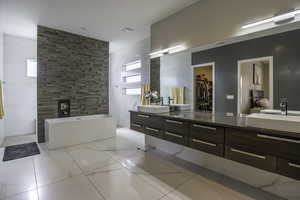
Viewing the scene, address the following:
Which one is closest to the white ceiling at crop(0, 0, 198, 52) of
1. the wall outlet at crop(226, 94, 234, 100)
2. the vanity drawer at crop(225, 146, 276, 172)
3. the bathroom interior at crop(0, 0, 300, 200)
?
the bathroom interior at crop(0, 0, 300, 200)

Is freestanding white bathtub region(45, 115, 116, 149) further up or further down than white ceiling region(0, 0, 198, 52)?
further down

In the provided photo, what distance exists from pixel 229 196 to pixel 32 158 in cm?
337

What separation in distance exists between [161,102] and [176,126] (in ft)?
3.64

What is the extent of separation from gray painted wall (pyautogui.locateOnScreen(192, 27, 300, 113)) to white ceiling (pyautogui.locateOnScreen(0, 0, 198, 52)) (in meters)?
1.18

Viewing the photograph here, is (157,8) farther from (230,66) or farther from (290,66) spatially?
(290,66)

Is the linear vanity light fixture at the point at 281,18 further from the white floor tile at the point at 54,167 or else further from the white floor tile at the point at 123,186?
the white floor tile at the point at 54,167

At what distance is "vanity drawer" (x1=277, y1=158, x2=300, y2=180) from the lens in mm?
1430

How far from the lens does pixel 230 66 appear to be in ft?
7.90

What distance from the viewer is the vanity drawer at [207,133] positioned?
76.9 inches

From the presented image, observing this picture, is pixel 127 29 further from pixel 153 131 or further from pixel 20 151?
pixel 20 151

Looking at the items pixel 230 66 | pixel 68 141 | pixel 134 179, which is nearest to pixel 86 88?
pixel 68 141

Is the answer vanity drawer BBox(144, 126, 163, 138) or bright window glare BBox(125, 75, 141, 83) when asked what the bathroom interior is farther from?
bright window glare BBox(125, 75, 141, 83)

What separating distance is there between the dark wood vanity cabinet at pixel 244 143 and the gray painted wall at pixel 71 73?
3.10 metres

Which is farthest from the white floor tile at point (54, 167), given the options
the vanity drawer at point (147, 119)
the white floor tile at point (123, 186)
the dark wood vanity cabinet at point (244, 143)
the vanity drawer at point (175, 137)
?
the dark wood vanity cabinet at point (244, 143)
